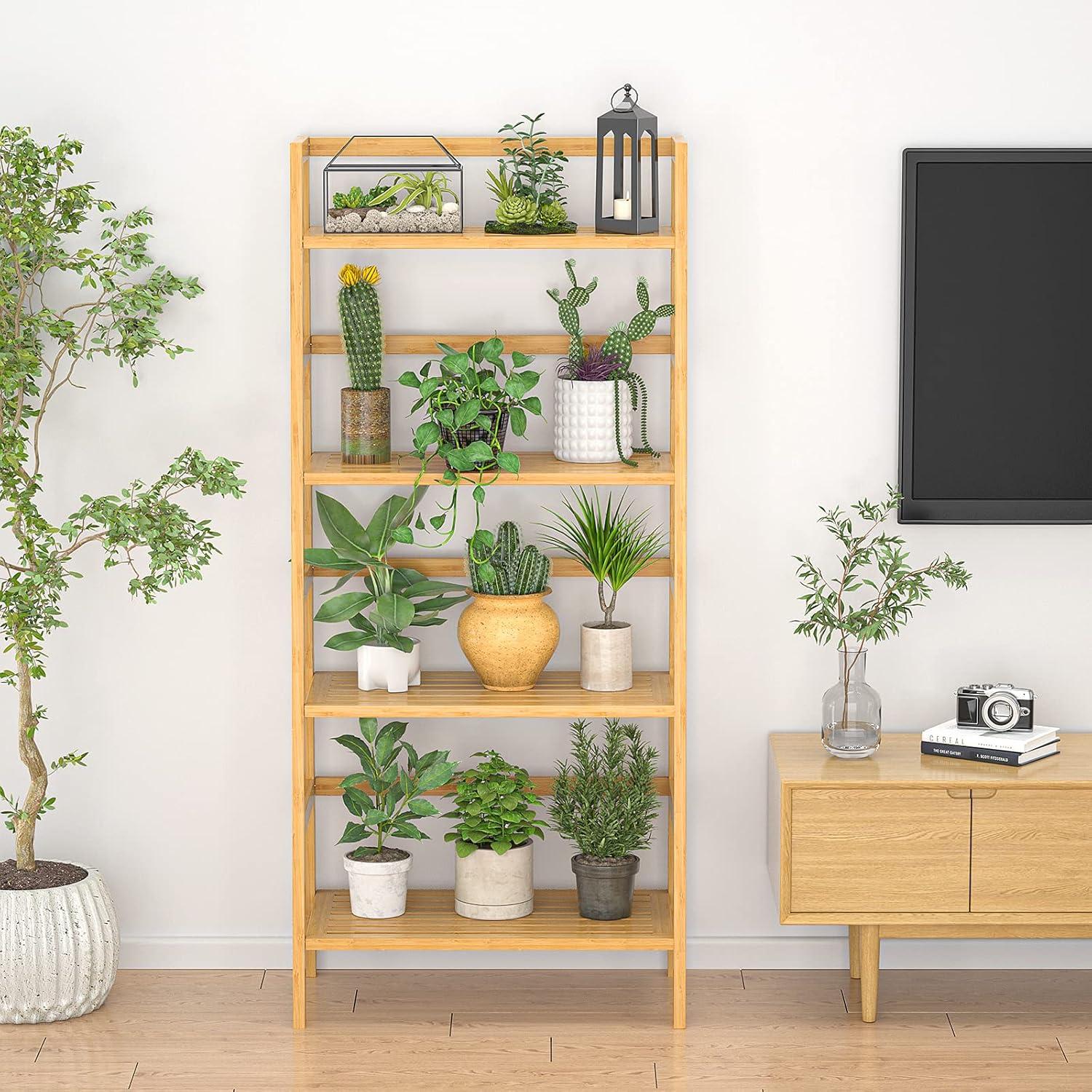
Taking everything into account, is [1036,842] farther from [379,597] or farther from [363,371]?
[363,371]

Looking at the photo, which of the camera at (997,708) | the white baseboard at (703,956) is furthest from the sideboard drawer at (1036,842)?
the white baseboard at (703,956)

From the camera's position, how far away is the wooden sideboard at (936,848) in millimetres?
3072

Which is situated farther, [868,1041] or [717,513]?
[717,513]

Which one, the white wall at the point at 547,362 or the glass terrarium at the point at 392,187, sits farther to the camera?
the white wall at the point at 547,362

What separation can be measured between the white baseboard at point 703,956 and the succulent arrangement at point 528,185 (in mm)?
1652

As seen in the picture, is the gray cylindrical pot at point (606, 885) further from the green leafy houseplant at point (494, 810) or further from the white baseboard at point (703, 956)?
the white baseboard at point (703, 956)

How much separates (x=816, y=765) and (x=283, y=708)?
121 centimetres

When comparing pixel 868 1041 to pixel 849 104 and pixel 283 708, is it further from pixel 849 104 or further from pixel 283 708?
pixel 849 104

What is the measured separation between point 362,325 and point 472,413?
33 centimetres

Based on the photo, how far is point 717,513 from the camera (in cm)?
340

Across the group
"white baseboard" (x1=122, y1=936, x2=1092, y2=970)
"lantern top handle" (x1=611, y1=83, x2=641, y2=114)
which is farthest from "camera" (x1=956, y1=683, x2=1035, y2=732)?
"lantern top handle" (x1=611, y1=83, x2=641, y2=114)

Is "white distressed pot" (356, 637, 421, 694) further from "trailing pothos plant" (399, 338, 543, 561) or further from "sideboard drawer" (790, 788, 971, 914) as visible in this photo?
"sideboard drawer" (790, 788, 971, 914)

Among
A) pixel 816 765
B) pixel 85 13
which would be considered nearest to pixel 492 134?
pixel 85 13

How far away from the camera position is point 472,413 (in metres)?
3.01
